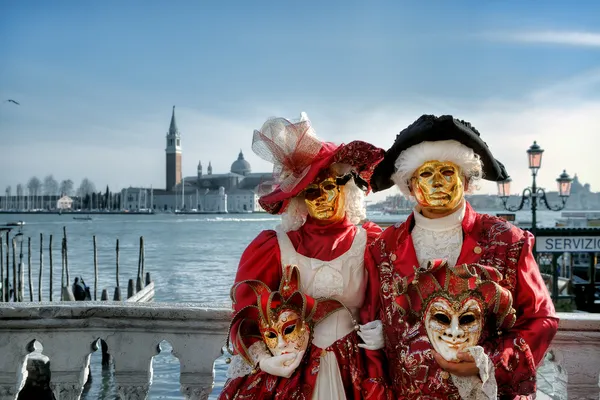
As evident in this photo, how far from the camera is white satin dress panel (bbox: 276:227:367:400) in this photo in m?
2.55

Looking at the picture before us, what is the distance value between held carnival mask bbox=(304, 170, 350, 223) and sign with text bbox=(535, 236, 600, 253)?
7136 mm

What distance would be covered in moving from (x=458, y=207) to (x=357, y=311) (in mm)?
623

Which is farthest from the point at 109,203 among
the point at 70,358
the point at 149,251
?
the point at 70,358

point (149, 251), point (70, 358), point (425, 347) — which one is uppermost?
point (425, 347)

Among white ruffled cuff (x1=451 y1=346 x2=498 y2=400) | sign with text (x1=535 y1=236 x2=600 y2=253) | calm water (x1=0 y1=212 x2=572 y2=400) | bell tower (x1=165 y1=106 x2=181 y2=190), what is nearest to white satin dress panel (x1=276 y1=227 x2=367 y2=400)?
white ruffled cuff (x1=451 y1=346 x2=498 y2=400)

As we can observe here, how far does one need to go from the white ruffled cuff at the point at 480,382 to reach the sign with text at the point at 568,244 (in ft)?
24.1

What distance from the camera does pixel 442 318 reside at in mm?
2197

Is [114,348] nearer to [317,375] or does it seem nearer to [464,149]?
[317,375]

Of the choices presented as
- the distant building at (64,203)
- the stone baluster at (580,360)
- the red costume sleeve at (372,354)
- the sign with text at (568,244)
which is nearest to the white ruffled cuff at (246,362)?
the red costume sleeve at (372,354)

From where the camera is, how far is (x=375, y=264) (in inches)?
103

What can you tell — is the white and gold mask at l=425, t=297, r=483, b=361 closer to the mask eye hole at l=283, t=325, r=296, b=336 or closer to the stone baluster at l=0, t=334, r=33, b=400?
the mask eye hole at l=283, t=325, r=296, b=336

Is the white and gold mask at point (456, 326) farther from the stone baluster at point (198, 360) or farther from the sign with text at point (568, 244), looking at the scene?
the sign with text at point (568, 244)

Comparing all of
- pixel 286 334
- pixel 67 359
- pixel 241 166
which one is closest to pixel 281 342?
pixel 286 334

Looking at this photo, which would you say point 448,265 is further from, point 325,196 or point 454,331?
point 325,196
